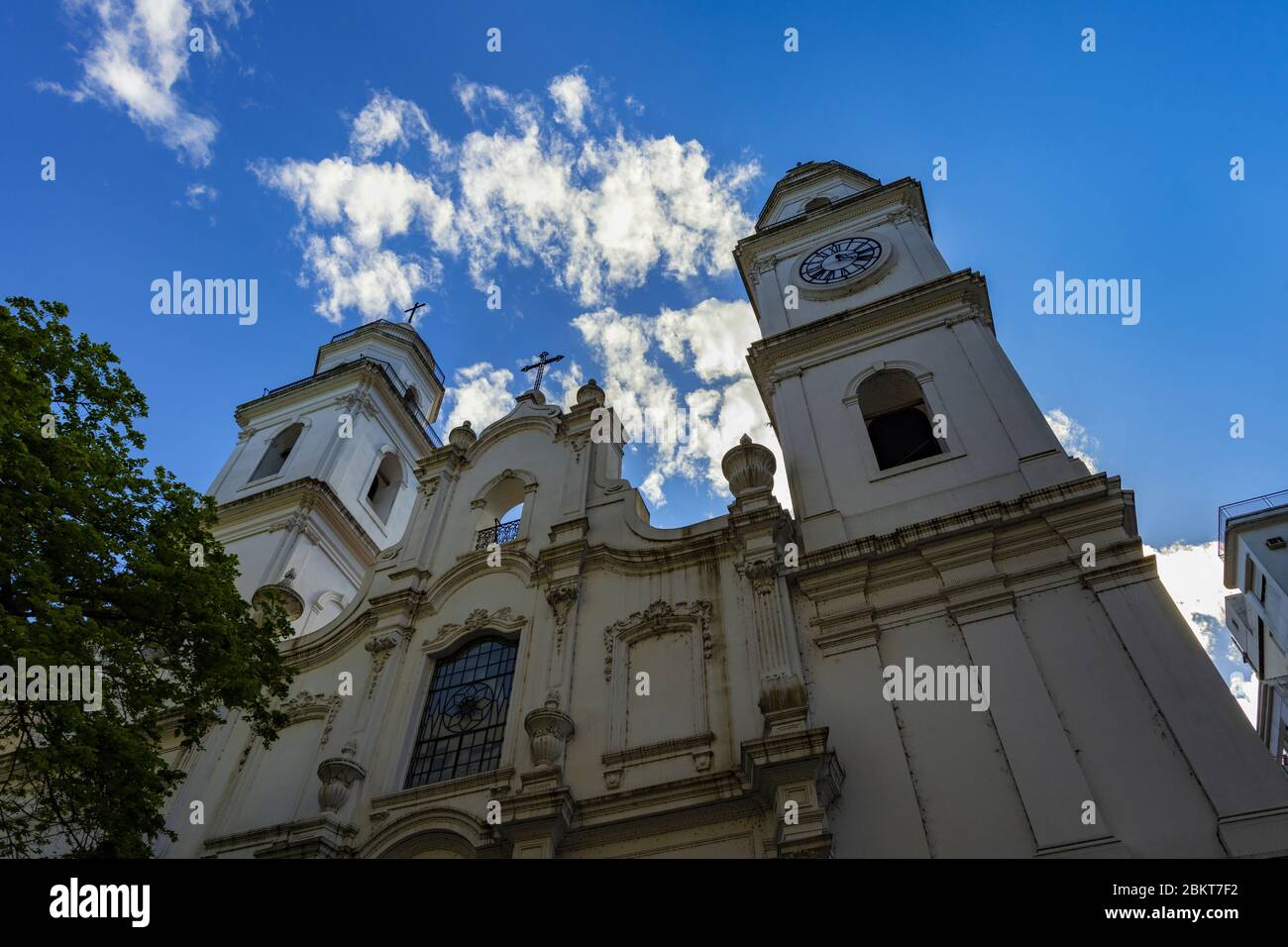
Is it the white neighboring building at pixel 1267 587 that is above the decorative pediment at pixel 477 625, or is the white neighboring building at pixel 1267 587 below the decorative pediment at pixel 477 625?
above

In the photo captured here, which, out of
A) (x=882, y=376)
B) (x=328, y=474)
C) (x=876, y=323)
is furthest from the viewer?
(x=328, y=474)

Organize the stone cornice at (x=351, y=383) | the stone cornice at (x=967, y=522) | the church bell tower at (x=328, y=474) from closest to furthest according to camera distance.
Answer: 1. the stone cornice at (x=967, y=522)
2. the church bell tower at (x=328, y=474)
3. the stone cornice at (x=351, y=383)

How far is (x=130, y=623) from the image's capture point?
34.1 ft

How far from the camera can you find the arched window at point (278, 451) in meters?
26.0

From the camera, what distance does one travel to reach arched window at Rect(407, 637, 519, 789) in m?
13.0

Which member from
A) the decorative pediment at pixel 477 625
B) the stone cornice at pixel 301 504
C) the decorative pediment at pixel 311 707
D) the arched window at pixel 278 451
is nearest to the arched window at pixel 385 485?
the arched window at pixel 278 451

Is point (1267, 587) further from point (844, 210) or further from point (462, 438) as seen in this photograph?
point (462, 438)

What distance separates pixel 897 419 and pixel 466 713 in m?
9.64

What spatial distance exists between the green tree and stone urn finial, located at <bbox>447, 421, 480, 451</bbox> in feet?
25.1

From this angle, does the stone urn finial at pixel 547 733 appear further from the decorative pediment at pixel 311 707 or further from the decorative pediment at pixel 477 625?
the decorative pediment at pixel 311 707

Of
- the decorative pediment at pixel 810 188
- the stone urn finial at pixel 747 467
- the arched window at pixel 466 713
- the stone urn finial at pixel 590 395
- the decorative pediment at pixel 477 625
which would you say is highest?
the decorative pediment at pixel 810 188

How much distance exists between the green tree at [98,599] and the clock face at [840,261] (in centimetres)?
1447

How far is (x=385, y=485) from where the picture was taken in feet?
91.2

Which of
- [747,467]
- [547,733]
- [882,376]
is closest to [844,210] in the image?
[882,376]
